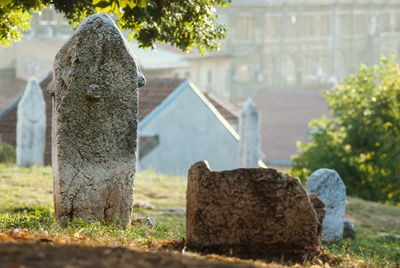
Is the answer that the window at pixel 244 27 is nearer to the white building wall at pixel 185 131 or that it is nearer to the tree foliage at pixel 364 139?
the white building wall at pixel 185 131

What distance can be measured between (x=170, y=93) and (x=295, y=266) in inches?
915

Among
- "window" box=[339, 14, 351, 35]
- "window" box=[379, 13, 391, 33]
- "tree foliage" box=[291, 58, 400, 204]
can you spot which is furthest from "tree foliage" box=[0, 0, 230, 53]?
"window" box=[379, 13, 391, 33]

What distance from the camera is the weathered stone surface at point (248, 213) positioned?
6.98 m

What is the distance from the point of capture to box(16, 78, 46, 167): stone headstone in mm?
20266

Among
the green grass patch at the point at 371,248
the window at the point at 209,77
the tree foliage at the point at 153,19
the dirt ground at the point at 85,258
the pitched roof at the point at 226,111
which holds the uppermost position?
the window at the point at 209,77

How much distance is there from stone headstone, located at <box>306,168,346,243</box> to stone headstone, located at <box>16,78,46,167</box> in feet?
29.5

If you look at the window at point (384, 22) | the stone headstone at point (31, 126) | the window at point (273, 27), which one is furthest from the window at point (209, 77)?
the stone headstone at point (31, 126)

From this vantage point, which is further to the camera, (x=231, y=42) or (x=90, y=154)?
(x=231, y=42)

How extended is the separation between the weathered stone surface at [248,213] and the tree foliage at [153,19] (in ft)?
10.7

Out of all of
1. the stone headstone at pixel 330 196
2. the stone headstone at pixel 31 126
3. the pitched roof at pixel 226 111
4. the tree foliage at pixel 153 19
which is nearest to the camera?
the tree foliage at pixel 153 19

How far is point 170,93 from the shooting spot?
1170 inches

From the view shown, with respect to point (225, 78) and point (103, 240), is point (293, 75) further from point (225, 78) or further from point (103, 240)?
point (103, 240)

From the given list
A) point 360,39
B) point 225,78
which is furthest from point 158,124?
point 360,39

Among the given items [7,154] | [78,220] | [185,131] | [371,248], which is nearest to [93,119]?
[78,220]
